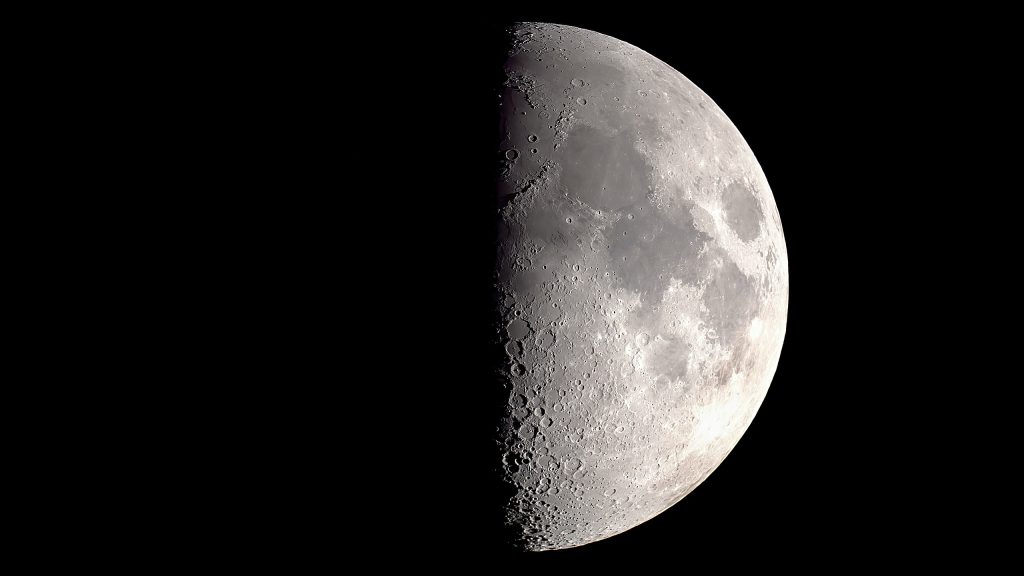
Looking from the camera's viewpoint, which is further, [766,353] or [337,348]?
[766,353]

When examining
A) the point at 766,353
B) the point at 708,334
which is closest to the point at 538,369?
the point at 708,334

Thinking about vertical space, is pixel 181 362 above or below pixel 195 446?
above

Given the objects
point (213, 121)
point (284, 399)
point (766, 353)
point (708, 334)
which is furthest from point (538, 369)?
point (213, 121)

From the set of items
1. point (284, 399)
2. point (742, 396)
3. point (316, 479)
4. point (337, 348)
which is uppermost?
point (742, 396)

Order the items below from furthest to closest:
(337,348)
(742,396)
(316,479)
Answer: (742,396) < (316,479) < (337,348)

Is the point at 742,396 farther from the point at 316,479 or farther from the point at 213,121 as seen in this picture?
the point at 213,121

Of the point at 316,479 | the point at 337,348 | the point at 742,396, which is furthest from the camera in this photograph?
the point at 742,396
